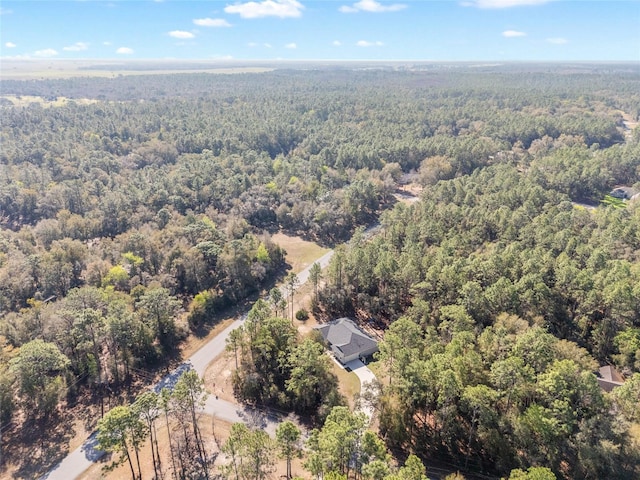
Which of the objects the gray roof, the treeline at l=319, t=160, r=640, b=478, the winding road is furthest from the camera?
the gray roof

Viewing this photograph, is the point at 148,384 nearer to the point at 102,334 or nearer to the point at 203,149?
the point at 102,334

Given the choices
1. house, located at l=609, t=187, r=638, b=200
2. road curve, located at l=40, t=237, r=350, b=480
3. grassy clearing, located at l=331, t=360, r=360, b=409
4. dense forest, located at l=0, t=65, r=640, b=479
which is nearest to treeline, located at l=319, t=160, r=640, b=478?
dense forest, located at l=0, t=65, r=640, b=479

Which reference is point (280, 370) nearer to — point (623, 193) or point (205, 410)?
point (205, 410)

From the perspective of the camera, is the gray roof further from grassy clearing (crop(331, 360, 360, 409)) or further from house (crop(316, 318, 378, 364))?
grassy clearing (crop(331, 360, 360, 409))

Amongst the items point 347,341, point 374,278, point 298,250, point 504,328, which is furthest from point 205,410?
point 298,250

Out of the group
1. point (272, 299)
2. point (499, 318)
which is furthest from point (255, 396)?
point (499, 318)

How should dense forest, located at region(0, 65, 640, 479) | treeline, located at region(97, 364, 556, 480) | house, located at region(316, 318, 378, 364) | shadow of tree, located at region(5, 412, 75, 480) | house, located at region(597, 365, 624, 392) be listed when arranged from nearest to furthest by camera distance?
treeline, located at region(97, 364, 556, 480) → dense forest, located at region(0, 65, 640, 479) → shadow of tree, located at region(5, 412, 75, 480) → house, located at region(597, 365, 624, 392) → house, located at region(316, 318, 378, 364)

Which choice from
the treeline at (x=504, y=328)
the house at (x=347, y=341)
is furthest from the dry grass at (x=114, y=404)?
the treeline at (x=504, y=328)
